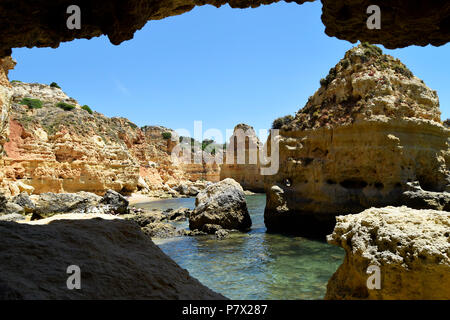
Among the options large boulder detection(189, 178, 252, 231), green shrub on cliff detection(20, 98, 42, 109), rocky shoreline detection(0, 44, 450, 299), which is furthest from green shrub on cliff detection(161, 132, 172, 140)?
large boulder detection(189, 178, 252, 231)

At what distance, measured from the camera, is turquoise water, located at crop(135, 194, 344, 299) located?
24.7 ft

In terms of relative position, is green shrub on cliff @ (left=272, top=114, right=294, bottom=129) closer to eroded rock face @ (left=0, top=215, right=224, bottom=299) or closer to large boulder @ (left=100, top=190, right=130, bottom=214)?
large boulder @ (left=100, top=190, right=130, bottom=214)

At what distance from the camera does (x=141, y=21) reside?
4.77m

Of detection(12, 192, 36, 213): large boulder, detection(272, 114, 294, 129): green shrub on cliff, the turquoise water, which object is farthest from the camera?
detection(272, 114, 294, 129): green shrub on cliff

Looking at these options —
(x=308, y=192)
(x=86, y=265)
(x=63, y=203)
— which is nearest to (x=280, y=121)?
(x=308, y=192)

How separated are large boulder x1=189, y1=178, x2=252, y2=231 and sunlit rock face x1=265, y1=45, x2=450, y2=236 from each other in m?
1.34

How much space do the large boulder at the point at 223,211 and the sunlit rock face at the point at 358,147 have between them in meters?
1.34

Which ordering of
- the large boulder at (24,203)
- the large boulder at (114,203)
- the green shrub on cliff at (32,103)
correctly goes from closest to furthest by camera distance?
the large boulder at (24,203) < the large boulder at (114,203) < the green shrub on cliff at (32,103)

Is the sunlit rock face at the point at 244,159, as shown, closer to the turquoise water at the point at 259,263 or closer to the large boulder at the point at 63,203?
the large boulder at the point at 63,203

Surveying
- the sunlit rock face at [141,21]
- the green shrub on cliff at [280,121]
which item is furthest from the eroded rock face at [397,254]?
the green shrub on cliff at [280,121]

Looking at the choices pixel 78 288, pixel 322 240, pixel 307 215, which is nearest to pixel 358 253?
pixel 78 288

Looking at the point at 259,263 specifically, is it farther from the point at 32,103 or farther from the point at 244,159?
the point at 244,159

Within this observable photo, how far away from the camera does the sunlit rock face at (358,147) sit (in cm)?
1125
